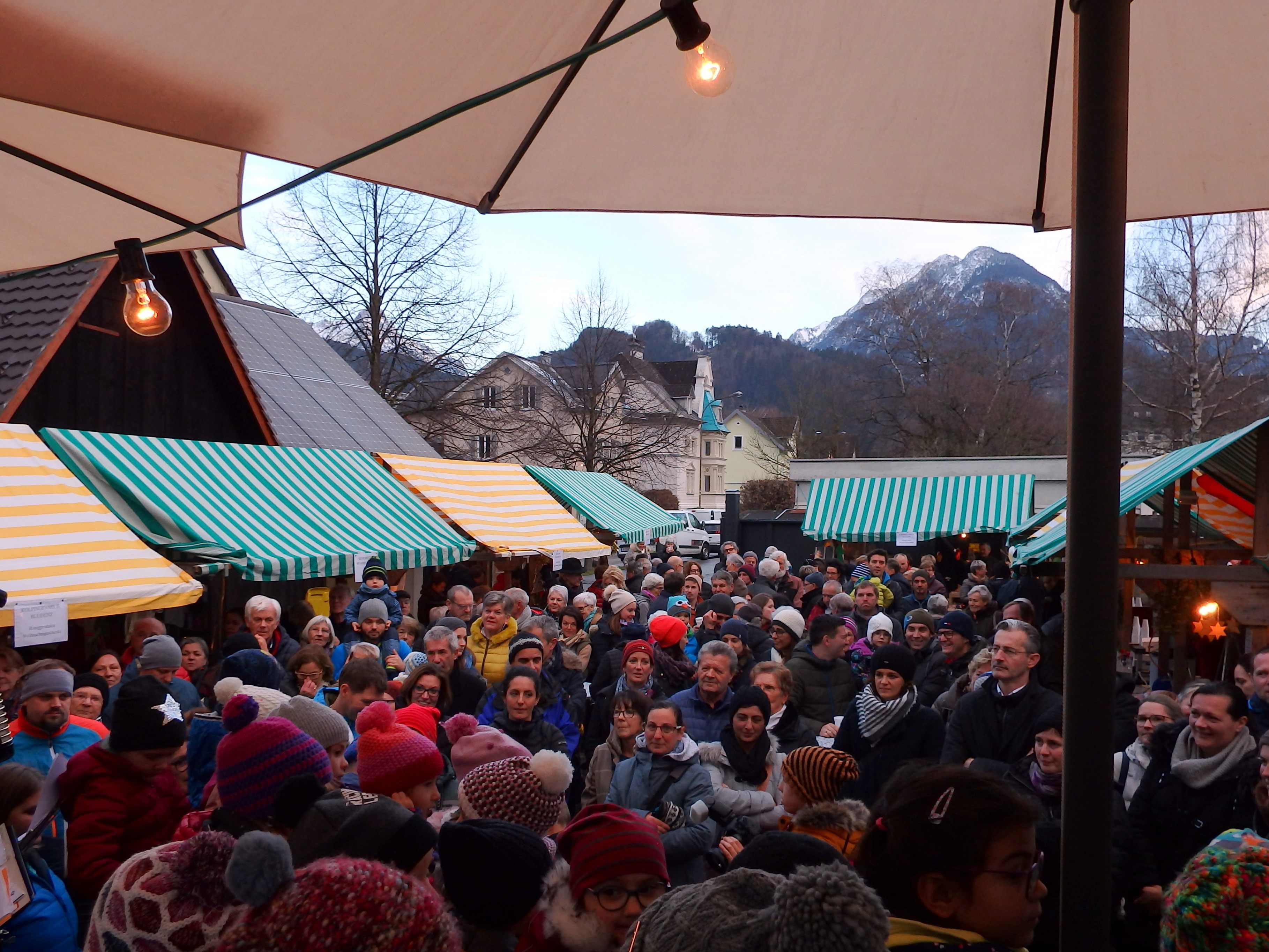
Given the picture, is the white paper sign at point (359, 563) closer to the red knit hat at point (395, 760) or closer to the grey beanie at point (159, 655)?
the grey beanie at point (159, 655)

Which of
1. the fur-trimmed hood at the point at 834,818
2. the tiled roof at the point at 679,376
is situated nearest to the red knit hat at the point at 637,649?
the fur-trimmed hood at the point at 834,818

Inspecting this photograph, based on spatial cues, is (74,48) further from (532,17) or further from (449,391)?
(449,391)

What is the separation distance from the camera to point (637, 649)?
278 inches

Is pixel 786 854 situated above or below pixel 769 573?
below

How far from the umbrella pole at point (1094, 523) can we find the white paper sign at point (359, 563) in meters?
9.96

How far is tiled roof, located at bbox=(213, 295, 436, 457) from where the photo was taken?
16000mm

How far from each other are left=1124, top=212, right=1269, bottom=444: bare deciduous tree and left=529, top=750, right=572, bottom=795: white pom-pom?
24.9 metres

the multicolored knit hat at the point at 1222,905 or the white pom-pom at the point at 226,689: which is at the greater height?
the multicolored knit hat at the point at 1222,905

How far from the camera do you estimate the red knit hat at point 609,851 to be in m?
2.64

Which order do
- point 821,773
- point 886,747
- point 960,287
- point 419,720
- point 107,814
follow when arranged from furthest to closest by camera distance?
point 960,287 < point 886,747 < point 419,720 < point 821,773 < point 107,814

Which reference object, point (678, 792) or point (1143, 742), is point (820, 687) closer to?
Result: point (1143, 742)

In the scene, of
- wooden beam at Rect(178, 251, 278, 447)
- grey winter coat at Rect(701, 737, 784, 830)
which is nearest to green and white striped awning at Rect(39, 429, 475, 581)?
wooden beam at Rect(178, 251, 278, 447)

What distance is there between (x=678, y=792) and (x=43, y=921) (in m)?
2.50

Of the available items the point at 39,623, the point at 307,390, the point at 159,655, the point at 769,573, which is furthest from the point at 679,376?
the point at 159,655
